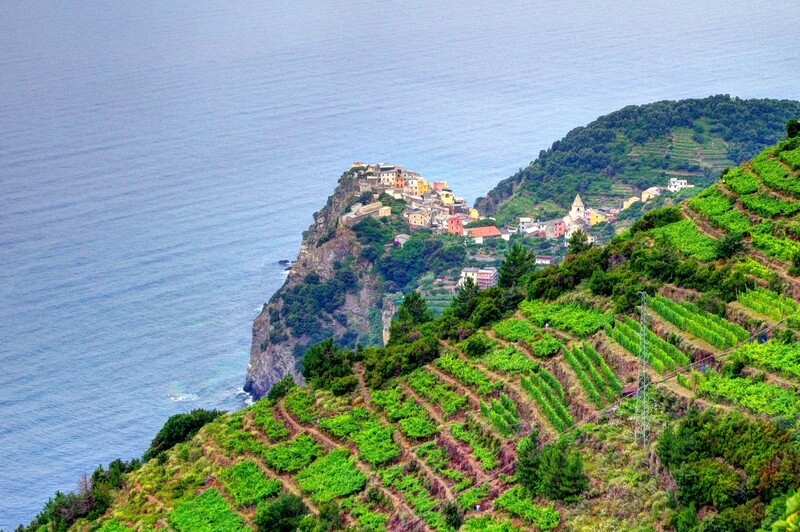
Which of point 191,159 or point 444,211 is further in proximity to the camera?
point 191,159

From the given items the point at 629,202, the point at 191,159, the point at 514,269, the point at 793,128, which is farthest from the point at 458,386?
the point at 191,159

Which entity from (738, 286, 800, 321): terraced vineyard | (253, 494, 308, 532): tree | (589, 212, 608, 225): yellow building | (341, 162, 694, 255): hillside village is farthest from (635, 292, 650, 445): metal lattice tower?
(589, 212, 608, 225): yellow building

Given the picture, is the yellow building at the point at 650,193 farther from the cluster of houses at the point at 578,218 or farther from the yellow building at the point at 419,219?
the yellow building at the point at 419,219

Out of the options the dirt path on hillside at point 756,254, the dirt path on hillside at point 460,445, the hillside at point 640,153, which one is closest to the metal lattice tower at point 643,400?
the dirt path on hillside at point 460,445

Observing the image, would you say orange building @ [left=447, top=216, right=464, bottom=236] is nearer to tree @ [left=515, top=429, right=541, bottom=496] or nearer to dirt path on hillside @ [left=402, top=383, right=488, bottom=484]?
dirt path on hillside @ [left=402, top=383, right=488, bottom=484]

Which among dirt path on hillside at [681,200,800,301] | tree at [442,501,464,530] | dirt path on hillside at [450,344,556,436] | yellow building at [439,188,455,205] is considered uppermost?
yellow building at [439,188,455,205]

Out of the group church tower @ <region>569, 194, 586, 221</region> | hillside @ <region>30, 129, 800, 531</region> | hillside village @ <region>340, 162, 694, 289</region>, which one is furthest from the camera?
church tower @ <region>569, 194, 586, 221</region>

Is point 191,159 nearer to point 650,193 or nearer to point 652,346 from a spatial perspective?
point 650,193
